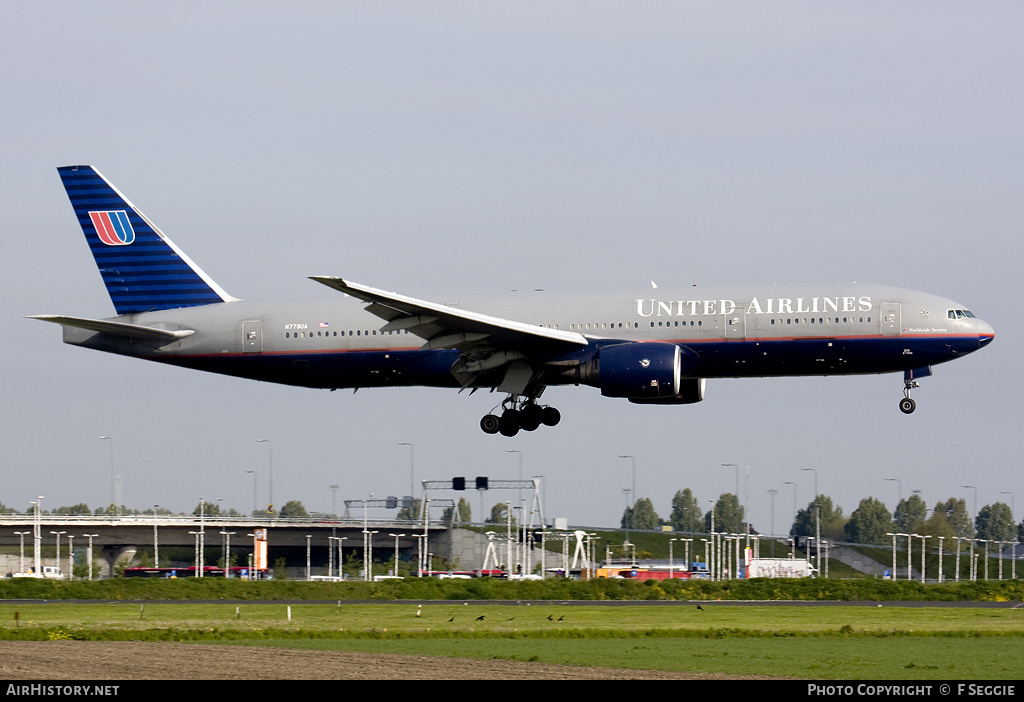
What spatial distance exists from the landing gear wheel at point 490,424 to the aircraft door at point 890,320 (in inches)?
556

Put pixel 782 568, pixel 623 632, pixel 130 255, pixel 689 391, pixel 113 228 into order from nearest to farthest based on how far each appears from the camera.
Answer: pixel 623 632 < pixel 689 391 < pixel 130 255 < pixel 113 228 < pixel 782 568

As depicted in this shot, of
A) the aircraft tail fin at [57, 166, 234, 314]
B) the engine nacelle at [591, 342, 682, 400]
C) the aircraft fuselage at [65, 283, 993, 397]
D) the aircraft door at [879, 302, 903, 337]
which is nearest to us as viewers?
the engine nacelle at [591, 342, 682, 400]

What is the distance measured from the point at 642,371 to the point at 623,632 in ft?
28.1

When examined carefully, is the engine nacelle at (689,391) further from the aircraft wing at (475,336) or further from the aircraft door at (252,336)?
the aircraft door at (252,336)

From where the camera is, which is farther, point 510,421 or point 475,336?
point 510,421

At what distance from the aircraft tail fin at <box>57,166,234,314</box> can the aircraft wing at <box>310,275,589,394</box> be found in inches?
395

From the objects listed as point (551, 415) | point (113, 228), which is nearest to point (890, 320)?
point (551, 415)

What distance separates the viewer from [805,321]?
140 feet

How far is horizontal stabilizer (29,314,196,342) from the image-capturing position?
46.3m

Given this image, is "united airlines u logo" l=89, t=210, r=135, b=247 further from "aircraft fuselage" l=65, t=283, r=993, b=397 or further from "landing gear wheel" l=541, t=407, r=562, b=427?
"landing gear wheel" l=541, t=407, r=562, b=427

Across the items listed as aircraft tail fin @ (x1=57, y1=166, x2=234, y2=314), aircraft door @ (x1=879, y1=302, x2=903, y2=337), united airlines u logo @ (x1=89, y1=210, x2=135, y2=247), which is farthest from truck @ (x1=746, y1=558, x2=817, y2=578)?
united airlines u logo @ (x1=89, y1=210, x2=135, y2=247)

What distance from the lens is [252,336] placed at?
47812mm

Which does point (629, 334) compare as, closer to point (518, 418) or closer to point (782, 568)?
point (518, 418)

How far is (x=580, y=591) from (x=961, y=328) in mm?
21310
